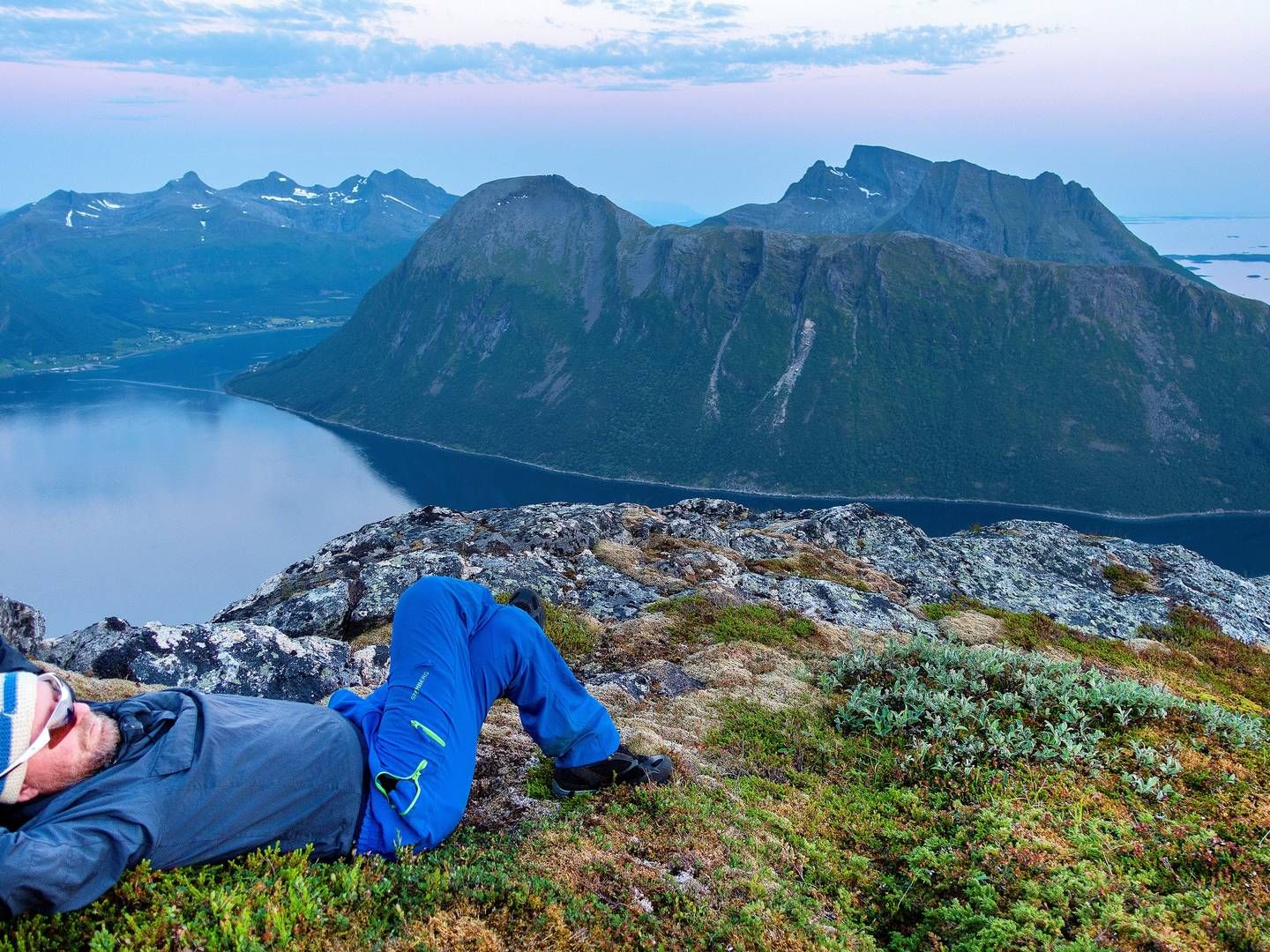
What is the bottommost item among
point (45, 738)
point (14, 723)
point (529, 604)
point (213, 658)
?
point (213, 658)

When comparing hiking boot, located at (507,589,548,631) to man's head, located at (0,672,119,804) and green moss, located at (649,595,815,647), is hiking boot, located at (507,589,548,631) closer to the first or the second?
man's head, located at (0,672,119,804)

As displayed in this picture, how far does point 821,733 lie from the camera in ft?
39.7

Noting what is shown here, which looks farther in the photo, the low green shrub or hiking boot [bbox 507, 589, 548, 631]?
the low green shrub

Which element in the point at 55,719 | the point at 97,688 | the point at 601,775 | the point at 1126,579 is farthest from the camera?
the point at 1126,579

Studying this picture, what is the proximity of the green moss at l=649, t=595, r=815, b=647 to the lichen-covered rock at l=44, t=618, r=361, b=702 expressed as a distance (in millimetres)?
8251

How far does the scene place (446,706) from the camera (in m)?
7.63

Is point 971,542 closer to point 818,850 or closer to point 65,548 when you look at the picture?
point 818,850

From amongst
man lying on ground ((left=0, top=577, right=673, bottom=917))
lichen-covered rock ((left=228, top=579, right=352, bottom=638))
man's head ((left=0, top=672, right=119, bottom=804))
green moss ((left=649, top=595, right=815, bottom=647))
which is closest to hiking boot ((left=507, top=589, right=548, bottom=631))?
man lying on ground ((left=0, top=577, right=673, bottom=917))

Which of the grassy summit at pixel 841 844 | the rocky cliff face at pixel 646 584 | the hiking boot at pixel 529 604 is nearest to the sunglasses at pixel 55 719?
the grassy summit at pixel 841 844

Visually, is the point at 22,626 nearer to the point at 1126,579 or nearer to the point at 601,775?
the point at 601,775

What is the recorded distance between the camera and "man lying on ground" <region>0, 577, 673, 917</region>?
17.6 ft

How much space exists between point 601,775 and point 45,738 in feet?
18.2

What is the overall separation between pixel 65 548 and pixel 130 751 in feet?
726

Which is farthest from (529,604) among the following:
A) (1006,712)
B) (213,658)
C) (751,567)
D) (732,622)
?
(751,567)
